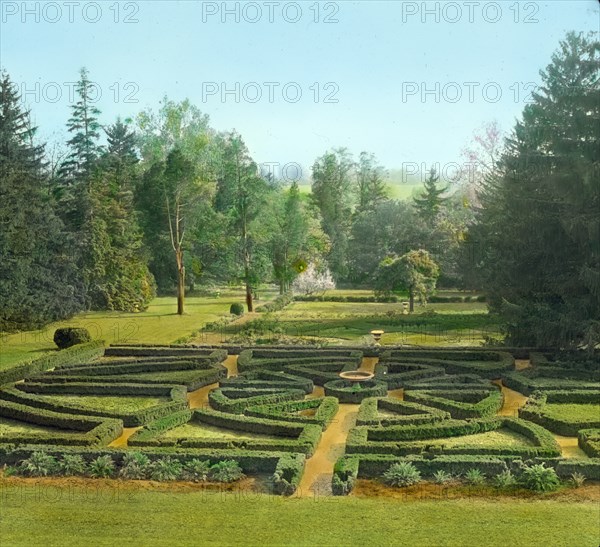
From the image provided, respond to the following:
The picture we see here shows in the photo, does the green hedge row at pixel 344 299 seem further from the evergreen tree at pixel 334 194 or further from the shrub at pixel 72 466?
the shrub at pixel 72 466

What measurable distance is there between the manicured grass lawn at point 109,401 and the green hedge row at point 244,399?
1.78 metres

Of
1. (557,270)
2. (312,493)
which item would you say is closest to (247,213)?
(557,270)

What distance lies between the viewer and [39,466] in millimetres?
12945

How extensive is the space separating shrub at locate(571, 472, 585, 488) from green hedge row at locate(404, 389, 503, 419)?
418 centimetres

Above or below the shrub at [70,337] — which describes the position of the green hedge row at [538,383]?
below

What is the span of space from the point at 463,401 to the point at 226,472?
7.97 metres

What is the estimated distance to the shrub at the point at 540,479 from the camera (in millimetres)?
11781

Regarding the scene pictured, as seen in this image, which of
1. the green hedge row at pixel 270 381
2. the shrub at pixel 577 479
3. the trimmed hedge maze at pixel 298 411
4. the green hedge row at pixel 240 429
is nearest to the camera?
the shrub at pixel 577 479

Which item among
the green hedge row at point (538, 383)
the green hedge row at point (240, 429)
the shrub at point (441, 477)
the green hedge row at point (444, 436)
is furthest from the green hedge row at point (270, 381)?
the shrub at point (441, 477)

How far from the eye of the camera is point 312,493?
39.2 feet

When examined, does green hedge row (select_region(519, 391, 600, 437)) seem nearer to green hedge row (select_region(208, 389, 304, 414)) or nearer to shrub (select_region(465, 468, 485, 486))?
shrub (select_region(465, 468, 485, 486))

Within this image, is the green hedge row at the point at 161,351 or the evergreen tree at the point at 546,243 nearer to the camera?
the evergreen tree at the point at 546,243

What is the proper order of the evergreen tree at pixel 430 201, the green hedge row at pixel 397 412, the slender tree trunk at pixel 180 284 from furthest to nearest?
the evergreen tree at pixel 430 201
the slender tree trunk at pixel 180 284
the green hedge row at pixel 397 412

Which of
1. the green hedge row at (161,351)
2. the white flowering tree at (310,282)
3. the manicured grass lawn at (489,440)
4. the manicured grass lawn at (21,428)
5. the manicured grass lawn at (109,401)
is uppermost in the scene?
the white flowering tree at (310,282)
